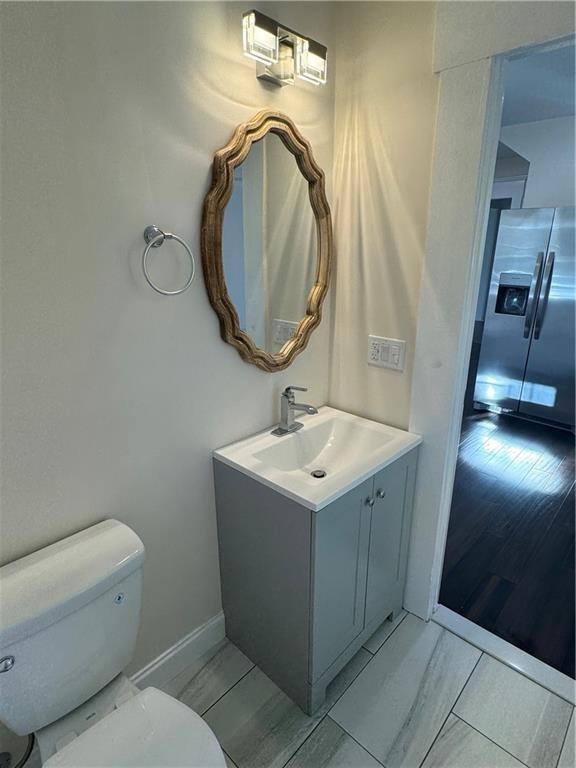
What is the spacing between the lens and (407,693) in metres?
1.54

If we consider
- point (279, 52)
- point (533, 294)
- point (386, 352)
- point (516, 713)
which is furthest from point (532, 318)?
point (279, 52)

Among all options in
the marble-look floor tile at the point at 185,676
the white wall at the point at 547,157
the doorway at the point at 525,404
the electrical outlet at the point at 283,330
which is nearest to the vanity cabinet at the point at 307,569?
the marble-look floor tile at the point at 185,676

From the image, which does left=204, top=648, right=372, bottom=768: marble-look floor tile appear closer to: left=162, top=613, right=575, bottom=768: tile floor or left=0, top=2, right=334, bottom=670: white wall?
left=162, top=613, right=575, bottom=768: tile floor

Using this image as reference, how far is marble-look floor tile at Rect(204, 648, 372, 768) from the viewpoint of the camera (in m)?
1.37

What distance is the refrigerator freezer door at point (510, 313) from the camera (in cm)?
351

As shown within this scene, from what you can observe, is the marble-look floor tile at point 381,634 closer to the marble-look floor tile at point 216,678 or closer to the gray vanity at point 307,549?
the gray vanity at point 307,549

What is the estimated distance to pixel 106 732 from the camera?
39.3 inches

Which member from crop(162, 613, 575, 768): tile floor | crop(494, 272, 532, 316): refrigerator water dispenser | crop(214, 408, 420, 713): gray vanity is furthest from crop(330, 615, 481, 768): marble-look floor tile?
crop(494, 272, 532, 316): refrigerator water dispenser

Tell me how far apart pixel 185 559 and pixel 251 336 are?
852mm

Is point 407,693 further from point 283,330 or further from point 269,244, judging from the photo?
point 269,244

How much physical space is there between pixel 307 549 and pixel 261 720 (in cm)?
71

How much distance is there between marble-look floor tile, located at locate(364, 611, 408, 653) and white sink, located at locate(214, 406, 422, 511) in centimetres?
74

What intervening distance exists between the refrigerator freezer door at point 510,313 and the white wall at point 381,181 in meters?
2.55

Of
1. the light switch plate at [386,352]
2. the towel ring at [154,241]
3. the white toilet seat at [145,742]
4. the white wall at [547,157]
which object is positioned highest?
the white wall at [547,157]
